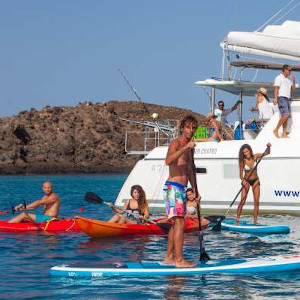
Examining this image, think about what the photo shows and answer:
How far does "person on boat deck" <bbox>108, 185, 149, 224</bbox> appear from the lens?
16.3 meters

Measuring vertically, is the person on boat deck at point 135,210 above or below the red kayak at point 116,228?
above

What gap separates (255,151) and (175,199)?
29.4 feet

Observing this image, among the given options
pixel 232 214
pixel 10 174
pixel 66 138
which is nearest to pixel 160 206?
pixel 232 214

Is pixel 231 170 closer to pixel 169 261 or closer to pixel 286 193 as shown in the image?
pixel 286 193

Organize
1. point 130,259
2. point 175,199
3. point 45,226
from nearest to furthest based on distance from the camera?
point 175,199 → point 130,259 → point 45,226

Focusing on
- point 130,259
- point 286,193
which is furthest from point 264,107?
point 130,259

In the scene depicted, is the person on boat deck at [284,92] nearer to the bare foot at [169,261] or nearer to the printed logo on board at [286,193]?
the printed logo on board at [286,193]

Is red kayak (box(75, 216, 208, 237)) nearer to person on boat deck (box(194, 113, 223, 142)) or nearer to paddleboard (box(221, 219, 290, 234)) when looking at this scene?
paddleboard (box(221, 219, 290, 234))

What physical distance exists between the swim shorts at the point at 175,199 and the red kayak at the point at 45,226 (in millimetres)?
6468

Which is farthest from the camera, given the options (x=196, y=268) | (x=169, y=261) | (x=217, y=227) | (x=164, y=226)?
(x=217, y=227)

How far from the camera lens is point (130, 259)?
509 inches

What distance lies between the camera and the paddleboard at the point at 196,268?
10875 millimetres

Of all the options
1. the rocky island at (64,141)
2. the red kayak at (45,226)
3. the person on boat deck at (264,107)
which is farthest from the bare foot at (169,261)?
the rocky island at (64,141)

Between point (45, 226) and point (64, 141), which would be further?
point (64, 141)
